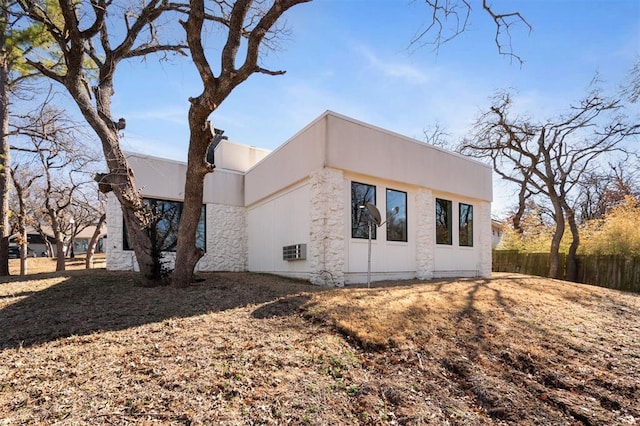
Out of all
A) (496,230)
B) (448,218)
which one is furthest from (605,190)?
(448,218)

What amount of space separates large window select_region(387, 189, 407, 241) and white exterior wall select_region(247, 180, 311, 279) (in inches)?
90.1

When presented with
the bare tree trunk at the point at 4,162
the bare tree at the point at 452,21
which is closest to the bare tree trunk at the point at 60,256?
the bare tree trunk at the point at 4,162

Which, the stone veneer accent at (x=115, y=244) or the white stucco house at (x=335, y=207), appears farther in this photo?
the stone veneer accent at (x=115, y=244)

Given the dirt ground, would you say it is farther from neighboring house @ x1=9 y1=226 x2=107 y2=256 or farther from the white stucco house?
neighboring house @ x1=9 y1=226 x2=107 y2=256

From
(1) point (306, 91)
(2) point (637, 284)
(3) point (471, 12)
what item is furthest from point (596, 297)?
(1) point (306, 91)

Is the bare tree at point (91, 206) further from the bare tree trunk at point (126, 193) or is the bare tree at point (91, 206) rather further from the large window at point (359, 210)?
the large window at point (359, 210)

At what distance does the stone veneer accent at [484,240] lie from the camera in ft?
37.5

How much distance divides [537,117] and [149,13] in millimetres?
13946

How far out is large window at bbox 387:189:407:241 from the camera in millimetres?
9070

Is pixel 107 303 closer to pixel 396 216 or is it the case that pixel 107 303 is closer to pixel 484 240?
pixel 396 216

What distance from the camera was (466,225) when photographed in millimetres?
11344

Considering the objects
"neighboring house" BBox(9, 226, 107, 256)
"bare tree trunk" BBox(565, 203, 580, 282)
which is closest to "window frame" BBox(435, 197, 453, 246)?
"bare tree trunk" BBox(565, 203, 580, 282)

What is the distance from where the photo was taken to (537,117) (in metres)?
13.7

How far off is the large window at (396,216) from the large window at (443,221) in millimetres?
1531
